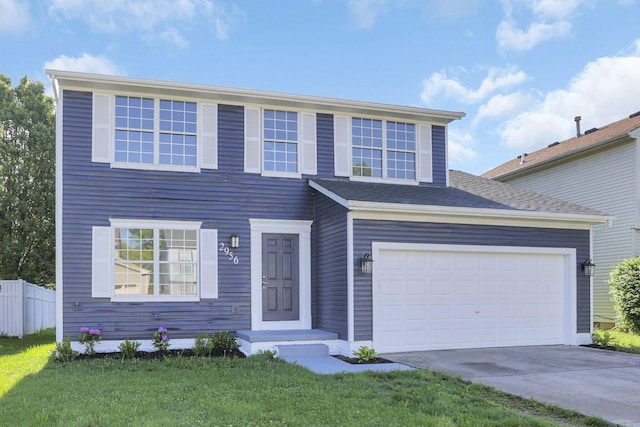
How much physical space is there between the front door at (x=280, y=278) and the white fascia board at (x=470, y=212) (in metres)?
2.18

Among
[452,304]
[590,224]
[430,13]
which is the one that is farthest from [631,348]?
[430,13]

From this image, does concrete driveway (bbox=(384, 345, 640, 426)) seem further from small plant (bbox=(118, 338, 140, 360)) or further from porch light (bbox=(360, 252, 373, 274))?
small plant (bbox=(118, 338, 140, 360))

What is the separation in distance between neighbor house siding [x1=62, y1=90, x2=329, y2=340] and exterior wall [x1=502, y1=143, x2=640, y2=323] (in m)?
9.26

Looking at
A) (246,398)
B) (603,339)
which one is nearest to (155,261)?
(246,398)

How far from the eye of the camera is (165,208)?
10391mm

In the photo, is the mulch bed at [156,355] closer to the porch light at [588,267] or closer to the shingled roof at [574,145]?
the porch light at [588,267]

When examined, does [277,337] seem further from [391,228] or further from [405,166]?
[405,166]

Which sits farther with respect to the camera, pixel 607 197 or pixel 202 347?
pixel 607 197

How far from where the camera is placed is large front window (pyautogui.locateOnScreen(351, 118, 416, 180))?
11.7m

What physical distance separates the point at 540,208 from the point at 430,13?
18.3 feet

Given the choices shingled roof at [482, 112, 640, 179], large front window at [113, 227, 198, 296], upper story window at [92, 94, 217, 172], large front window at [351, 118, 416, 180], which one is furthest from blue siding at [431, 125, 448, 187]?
shingled roof at [482, 112, 640, 179]

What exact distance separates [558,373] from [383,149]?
5.79 metres

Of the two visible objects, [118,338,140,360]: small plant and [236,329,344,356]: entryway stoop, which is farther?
[236,329,344,356]: entryway stoop

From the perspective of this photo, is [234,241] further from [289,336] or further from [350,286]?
[350,286]
